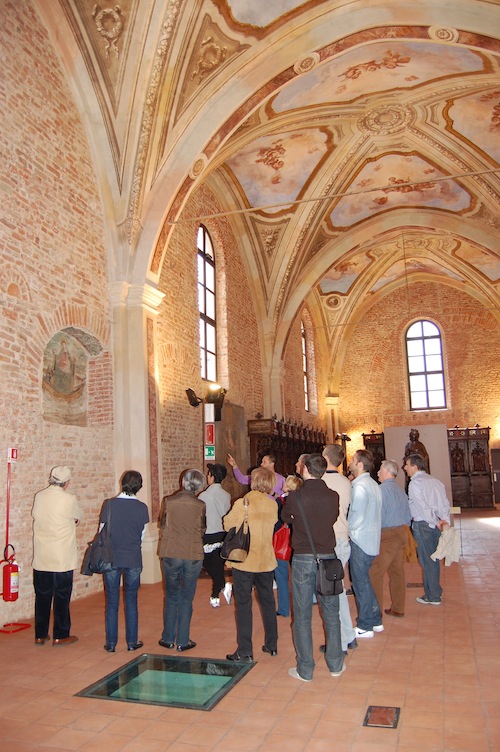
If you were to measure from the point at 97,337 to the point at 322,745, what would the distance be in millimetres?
6227

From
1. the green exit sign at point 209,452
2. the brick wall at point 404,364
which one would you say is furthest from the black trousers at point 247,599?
the brick wall at point 404,364

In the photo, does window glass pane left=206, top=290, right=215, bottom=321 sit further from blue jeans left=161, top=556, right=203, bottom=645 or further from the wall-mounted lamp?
blue jeans left=161, top=556, right=203, bottom=645

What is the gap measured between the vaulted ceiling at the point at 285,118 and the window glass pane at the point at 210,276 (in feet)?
4.63

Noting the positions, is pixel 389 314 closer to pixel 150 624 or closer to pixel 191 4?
pixel 191 4

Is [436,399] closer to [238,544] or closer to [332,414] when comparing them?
[332,414]

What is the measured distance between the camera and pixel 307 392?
20375 millimetres

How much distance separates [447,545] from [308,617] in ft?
8.54

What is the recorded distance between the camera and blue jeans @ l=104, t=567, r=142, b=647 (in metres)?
5.20

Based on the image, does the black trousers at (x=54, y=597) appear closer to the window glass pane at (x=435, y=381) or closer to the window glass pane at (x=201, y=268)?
the window glass pane at (x=201, y=268)

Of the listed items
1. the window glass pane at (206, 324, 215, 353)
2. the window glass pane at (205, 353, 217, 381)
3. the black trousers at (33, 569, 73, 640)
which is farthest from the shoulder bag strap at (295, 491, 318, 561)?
the window glass pane at (206, 324, 215, 353)

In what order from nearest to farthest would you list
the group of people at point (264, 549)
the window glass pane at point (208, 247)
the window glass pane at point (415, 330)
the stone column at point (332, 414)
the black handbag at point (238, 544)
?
the group of people at point (264, 549) < the black handbag at point (238, 544) < the window glass pane at point (208, 247) < the stone column at point (332, 414) < the window glass pane at point (415, 330)

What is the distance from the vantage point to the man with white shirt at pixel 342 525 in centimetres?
491

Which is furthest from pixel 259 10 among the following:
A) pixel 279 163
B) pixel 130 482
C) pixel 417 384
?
pixel 417 384

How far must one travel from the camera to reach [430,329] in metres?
21.9
